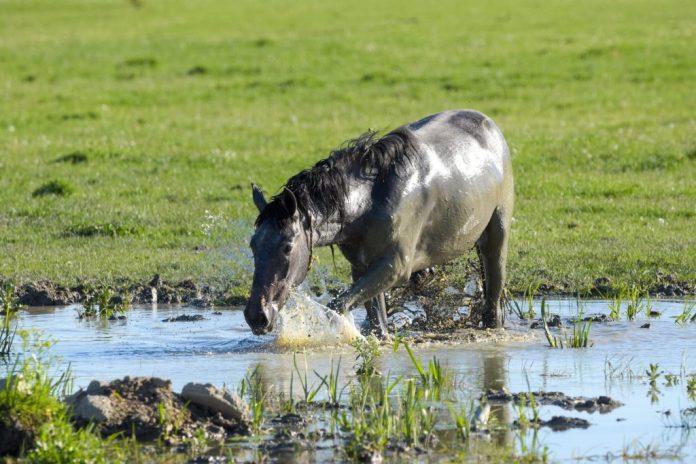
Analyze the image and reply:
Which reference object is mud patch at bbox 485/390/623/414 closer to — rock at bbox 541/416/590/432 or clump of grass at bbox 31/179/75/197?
rock at bbox 541/416/590/432

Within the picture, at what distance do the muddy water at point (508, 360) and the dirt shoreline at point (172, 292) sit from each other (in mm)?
306

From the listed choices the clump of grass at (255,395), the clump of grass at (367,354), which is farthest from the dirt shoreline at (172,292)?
the clump of grass at (367,354)

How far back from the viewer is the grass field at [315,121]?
13125 mm

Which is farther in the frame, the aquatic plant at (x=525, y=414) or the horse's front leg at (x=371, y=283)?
the horse's front leg at (x=371, y=283)

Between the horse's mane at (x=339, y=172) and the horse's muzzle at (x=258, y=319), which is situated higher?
the horse's mane at (x=339, y=172)

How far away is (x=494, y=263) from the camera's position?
408 inches

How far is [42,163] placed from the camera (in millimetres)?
18406

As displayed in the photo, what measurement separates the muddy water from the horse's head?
48 centimetres

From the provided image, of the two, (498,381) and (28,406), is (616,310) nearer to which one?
(498,381)

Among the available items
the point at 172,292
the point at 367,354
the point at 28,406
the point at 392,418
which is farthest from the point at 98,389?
the point at 172,292

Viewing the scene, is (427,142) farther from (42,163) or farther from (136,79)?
(136,79)

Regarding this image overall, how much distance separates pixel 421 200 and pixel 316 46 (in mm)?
23311

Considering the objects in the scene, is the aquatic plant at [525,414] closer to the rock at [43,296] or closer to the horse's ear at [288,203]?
the horse's ear at [288,203]

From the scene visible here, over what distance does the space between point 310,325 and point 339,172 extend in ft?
3.81
